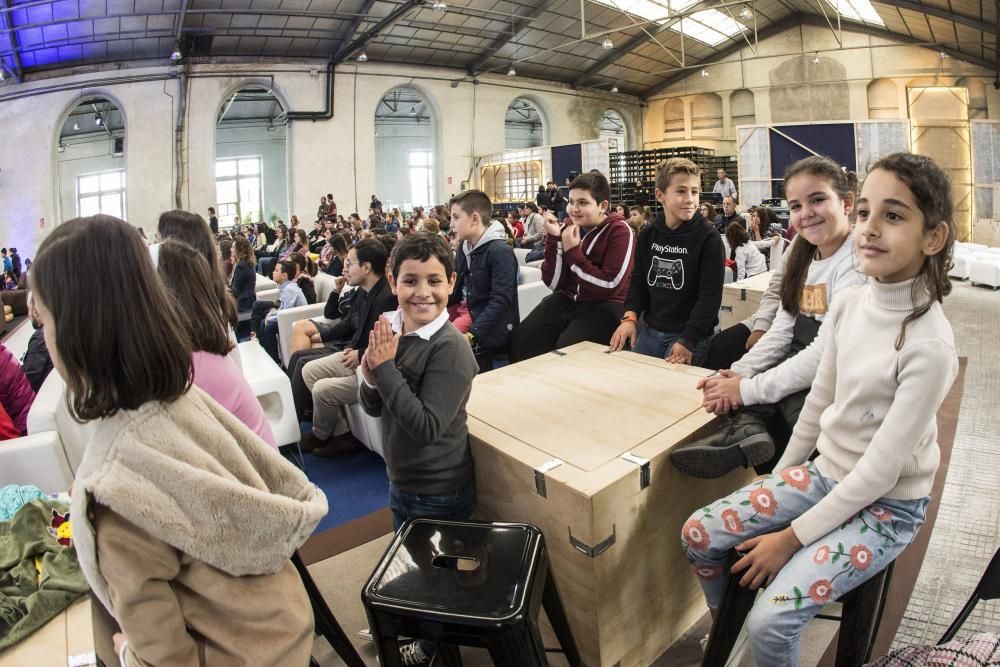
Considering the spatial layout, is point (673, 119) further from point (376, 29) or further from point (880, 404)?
point (880, 404)

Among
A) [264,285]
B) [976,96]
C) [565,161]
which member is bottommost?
[264,285]

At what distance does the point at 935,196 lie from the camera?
130cm

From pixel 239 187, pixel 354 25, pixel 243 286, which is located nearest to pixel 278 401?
pixel 243 286

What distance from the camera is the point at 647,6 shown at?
49.7ft

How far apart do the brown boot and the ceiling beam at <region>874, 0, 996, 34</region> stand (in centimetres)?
1478

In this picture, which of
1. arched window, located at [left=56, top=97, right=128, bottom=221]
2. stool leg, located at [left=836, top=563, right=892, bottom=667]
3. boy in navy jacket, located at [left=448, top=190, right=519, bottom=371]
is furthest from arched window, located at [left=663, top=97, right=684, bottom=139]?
stool leg, located at [left=836, top=563, right=892, bottom=667]

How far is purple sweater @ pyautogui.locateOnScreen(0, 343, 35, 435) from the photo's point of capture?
2.62 meters

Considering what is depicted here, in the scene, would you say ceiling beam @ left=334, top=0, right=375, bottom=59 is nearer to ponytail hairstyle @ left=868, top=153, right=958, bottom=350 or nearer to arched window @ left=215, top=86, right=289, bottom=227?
arched window @ left=215, top=86, right=289, bottom=227

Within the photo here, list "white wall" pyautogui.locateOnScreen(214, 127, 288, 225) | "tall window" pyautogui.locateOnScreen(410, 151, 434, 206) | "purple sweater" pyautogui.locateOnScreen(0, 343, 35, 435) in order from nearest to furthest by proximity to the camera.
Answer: "purple sweater" pyautogui.locateOnScreen(0, 343, 35, 435) → "white wall" pyautogui.locateOnScreen(214, 127, 288, 225) → "tall window" pyautogui.locateOnScreen(410, 151, 434, 206)

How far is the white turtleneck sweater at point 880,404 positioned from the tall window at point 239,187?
820 inches

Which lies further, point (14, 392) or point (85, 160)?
point (85, 160)

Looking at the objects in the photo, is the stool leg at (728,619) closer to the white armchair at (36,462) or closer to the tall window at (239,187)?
the white armchair at (36,462)

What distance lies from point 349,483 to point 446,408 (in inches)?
72.2

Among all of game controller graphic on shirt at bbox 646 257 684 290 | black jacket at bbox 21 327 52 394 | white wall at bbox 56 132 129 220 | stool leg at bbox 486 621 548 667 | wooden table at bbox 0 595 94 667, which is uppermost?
white wall at bbox 56 132 129 220
